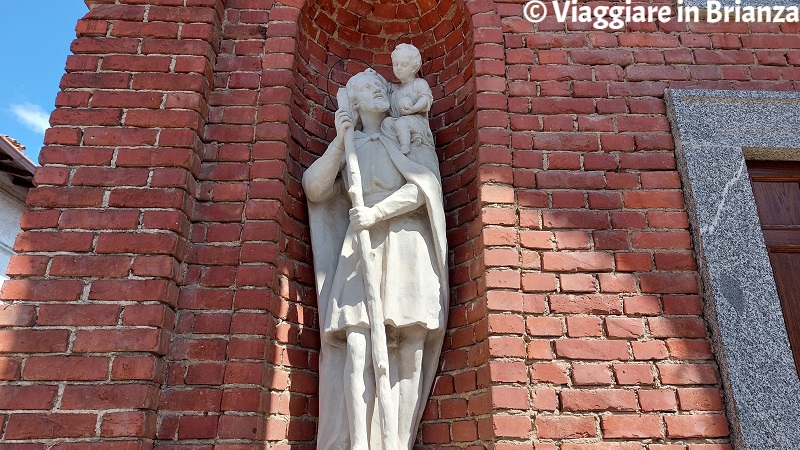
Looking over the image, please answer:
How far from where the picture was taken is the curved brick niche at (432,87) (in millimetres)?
2646

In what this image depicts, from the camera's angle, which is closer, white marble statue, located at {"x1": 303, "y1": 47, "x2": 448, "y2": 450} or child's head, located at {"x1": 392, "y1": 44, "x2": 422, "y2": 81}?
white marble statue, located at {"x1": 303, "y1": 47, "x2": 448, "y2": 450}

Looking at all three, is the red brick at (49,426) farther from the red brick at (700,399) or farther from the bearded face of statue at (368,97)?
the red brick at (700,399)

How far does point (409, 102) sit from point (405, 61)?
0.24m

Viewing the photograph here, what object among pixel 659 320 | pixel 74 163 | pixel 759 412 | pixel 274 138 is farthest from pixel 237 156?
pixel 759 412

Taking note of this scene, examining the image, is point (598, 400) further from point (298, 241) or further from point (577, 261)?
point (298, 241)

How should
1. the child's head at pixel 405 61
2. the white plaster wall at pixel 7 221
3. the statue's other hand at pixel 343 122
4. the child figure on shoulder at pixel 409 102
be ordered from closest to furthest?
the statue's other hand at pixel 343 122, the child figure on shoulder at pixel 409 102, the child's head at pixel 405 61, the white plaster wall at pixel 7 221

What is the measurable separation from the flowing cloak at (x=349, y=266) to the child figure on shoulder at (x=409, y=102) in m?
0.07

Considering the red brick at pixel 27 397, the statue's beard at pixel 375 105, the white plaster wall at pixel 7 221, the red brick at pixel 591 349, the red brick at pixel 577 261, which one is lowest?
the red brick at pixel 27 397

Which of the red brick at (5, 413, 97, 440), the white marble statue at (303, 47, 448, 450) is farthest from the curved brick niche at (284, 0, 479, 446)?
the red brick at (5, 413, 97, 440)

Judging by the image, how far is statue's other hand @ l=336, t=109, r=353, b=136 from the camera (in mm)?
2752

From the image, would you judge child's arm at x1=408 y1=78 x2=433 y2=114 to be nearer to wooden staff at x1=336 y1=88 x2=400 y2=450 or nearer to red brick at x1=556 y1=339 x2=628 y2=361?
wooden staff at x1=336 y1=88 x2=400 y2=450

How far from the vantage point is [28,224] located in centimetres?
248

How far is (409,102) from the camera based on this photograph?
9.61 ft

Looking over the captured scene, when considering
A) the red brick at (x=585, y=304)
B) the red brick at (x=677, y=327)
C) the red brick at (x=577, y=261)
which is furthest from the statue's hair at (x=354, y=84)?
the red brick at (x=677, y=327)
